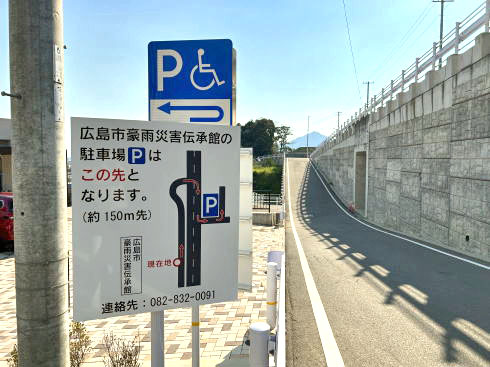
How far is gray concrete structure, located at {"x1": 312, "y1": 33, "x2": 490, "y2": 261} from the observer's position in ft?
37.2

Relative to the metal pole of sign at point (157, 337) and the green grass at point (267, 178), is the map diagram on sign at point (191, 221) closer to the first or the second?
the metal pole of sign at point (157, 337)

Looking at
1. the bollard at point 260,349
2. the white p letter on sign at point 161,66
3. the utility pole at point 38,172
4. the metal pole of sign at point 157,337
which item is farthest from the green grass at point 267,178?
the utility pole at point 38,172

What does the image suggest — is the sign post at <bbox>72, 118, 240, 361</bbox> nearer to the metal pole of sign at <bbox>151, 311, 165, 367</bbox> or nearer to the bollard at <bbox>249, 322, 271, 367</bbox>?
the metal pole of sign at <bbox>151, 311, 165, 367</bbox>

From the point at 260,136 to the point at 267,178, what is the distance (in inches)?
1108

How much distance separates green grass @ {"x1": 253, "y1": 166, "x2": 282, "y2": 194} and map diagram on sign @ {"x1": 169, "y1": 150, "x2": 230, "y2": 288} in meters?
47.2

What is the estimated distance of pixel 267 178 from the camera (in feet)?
176

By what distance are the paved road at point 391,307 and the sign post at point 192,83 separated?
2867 millimetres

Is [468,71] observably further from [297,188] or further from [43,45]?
[297,188]

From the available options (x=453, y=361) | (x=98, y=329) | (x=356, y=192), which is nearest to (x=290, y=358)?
(x=453, y=361)

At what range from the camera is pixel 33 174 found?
2379 millimetres

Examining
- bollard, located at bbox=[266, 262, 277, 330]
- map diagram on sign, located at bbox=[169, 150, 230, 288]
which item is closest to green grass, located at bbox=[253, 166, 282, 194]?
bollard, located at bbox=[266, 262, 277, 330]

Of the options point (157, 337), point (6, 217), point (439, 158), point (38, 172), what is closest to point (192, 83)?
point (38, 172)

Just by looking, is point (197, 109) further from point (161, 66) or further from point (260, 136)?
point (260, 136)

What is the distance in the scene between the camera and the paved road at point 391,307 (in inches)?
201
